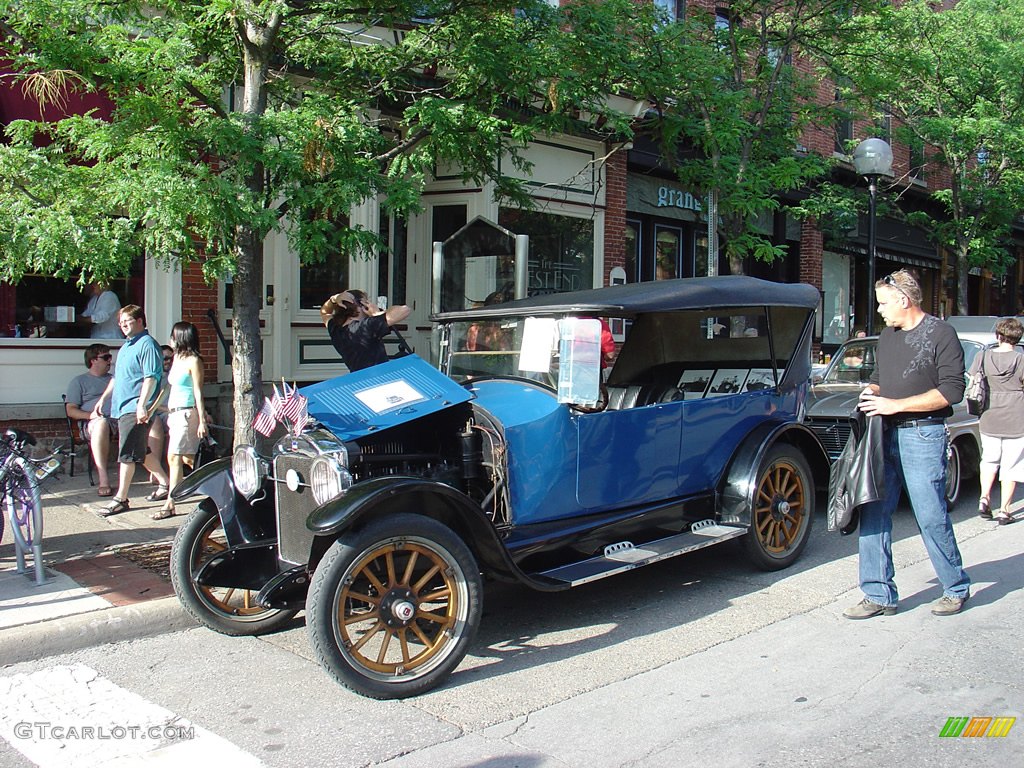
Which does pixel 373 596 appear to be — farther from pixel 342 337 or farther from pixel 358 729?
pixel 342 337

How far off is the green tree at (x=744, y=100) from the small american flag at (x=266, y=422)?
5.64 meters

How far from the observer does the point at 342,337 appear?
23.2 feet

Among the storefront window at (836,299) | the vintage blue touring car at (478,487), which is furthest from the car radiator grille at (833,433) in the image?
the storefront window at (836,299)

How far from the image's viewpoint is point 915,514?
204 inches

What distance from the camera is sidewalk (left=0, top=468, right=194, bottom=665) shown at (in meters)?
5.00

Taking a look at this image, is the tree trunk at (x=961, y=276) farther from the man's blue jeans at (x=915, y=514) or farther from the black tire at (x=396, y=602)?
the black tire at (x=396, y=602)

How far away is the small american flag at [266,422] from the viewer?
486 centimetres

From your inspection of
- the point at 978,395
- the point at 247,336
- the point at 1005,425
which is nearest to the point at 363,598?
the point at 247,336

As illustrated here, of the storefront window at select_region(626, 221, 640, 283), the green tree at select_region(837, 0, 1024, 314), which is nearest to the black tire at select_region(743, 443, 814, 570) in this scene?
the storefront window at select_region(626, 221, 640, 283)

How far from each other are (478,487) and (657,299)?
5.22 feet

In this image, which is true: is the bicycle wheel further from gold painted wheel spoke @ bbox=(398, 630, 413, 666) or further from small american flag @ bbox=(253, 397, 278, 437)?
gold painted wheel spoke @ bbox=(398, 630, 413, 666)

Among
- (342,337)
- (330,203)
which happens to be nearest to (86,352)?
(342,337)

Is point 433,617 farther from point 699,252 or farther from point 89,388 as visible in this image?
point 699,252

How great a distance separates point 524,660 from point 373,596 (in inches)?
36.2
